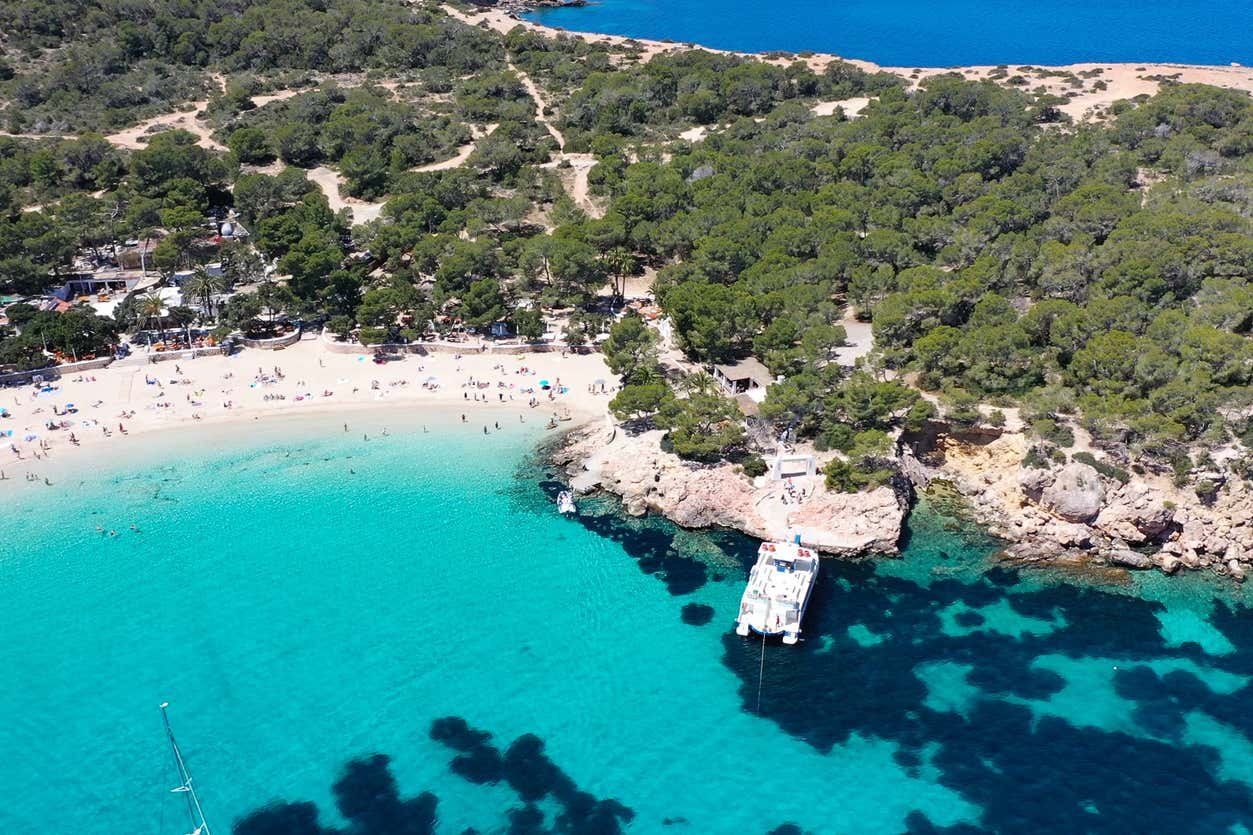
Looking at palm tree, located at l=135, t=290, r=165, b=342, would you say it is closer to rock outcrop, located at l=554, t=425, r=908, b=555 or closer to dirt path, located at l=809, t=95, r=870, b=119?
rock outcrop, located at l=554, t=425, r=908, b=555

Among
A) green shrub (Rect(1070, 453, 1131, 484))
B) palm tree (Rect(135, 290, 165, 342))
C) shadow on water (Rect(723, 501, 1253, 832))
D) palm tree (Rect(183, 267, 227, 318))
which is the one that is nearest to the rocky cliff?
green shrub (Rect(1070, 453, 1131, 484))

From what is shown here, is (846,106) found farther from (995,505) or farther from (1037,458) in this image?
(995,505)

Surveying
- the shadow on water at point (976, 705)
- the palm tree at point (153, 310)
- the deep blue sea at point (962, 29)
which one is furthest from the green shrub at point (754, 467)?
the deep blue sea at point (962, 29)

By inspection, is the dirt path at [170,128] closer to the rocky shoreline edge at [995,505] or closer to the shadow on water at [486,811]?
the rocky shoreline edge at [995,505]

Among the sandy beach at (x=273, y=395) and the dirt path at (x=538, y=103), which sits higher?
the dirt path at (x=538, y=103)

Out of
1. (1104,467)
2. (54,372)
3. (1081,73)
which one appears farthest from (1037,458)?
(1081,73)

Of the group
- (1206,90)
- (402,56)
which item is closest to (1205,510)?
(1206,90)

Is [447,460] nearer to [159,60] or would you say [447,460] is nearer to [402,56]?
[402,56]
